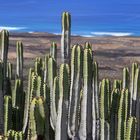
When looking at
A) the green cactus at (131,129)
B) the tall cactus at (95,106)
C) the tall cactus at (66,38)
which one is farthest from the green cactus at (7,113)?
the tall cactus at (66,38)

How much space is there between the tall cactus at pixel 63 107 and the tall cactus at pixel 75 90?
0.46 metres

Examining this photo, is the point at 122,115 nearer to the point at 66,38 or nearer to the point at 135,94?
the point at 135,94

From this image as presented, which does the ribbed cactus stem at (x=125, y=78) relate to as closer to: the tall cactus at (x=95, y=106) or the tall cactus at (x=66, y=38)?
the tall cactus at (x=66, y=38)

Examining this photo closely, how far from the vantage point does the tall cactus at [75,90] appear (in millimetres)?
9203

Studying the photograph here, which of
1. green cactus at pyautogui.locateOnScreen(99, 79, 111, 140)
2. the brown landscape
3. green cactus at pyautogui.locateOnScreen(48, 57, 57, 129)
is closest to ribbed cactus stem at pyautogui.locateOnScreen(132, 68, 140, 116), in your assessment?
green cactus at pyautogui.locateOnScreen(99, 79, 111, 140)

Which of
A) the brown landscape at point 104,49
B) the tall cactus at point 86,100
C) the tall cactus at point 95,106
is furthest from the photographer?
the brown landscape at point 104,49

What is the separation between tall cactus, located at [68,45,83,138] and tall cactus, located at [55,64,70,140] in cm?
46

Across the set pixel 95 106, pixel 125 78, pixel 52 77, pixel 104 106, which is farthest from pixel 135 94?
pixel 52 77

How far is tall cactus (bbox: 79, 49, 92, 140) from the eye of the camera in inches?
356

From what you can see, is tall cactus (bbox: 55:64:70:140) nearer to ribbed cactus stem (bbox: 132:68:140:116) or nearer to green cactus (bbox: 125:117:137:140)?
green cactus (bbox: 125:117:137:140)

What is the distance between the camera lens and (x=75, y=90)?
923 cm

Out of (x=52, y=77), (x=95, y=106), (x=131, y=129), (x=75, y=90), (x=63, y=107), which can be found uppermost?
(x=52, y=77)

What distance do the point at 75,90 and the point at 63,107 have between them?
0.65 meters

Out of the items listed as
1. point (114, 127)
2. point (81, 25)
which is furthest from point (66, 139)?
point (81, 25)
